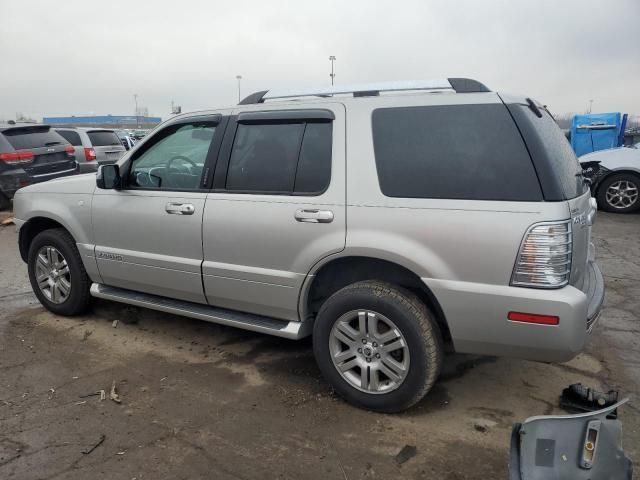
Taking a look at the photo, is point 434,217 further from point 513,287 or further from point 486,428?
point 486,428

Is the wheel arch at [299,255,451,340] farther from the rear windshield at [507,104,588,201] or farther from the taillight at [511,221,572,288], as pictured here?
the rear windshield at [507,104,588,201]

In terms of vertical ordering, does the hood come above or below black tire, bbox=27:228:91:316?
above

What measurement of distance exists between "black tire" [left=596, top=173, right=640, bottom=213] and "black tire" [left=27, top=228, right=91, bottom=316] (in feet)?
30.6

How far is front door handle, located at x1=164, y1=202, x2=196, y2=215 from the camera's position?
363cm

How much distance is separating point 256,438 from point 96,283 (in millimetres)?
2329

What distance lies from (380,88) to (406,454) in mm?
2149

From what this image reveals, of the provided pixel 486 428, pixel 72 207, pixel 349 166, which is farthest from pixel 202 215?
pixel 486 428

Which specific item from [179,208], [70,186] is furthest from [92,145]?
[179,208]

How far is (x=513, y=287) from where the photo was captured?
264 centimetres

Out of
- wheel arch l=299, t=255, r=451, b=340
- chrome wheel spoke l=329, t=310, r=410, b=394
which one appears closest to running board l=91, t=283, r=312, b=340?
wheel arch l=299, t=255, r=451, b=340

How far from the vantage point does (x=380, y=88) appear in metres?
3.24

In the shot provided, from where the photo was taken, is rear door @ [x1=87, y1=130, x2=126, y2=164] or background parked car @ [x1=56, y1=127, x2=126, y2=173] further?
rear door @ [x1=87, y1=130, x2=126, y2=164]

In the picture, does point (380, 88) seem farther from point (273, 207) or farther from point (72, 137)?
point (72, 137)

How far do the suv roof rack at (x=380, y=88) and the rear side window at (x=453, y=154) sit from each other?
7.7 inches
